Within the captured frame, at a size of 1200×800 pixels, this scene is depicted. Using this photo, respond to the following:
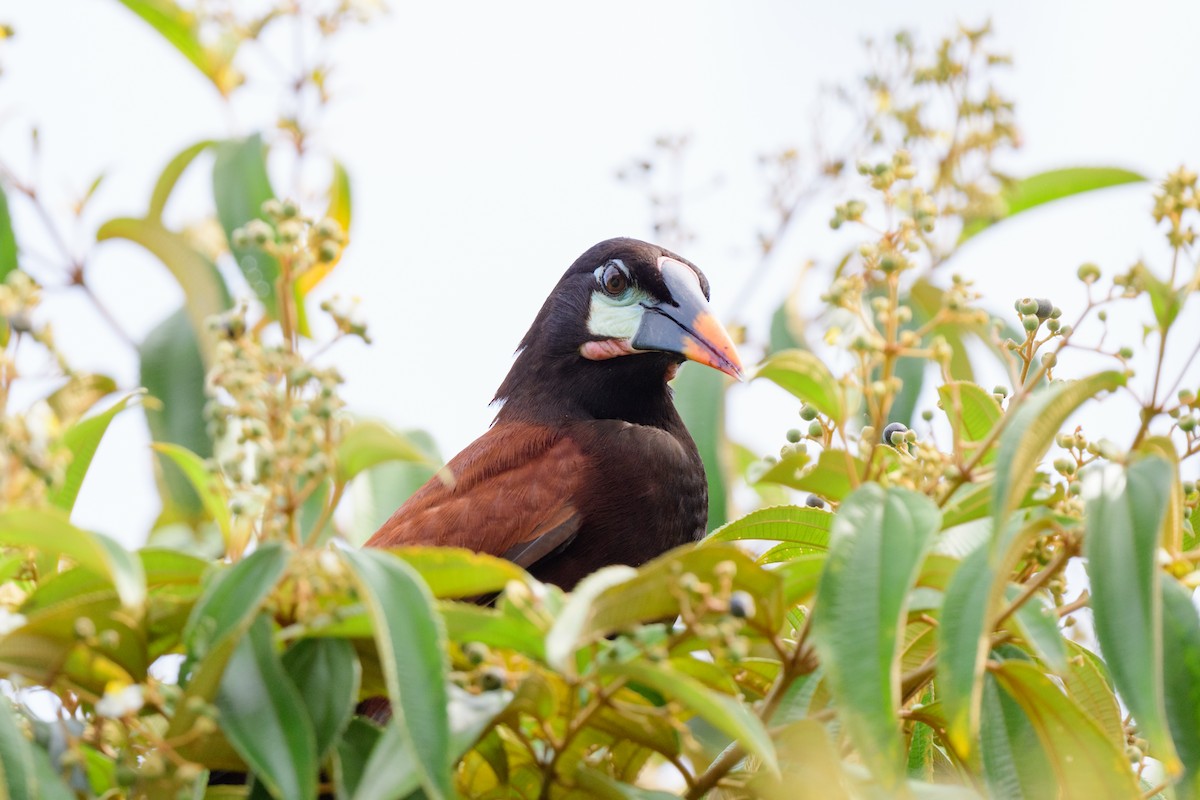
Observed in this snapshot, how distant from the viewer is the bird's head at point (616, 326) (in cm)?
277

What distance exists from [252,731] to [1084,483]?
0.72 m

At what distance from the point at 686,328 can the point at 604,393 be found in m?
0.27

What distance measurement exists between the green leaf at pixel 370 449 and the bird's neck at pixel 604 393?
1570 millimetres

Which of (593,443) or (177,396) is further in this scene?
(593,443)

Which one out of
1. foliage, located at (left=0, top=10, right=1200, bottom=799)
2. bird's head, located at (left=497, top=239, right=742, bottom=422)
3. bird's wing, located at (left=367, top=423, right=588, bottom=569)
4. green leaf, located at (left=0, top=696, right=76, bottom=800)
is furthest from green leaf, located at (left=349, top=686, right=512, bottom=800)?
bird's head, located at (left=497, top=239, right=742, bottom=422)

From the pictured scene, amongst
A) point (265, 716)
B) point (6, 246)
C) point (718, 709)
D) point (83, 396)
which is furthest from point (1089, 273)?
point (6, 246)

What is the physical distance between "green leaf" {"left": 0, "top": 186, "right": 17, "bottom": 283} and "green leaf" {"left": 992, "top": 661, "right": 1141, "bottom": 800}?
126cm

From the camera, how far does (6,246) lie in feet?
5.89

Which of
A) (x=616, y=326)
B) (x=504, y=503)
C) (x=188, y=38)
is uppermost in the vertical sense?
(x=188, y=38)

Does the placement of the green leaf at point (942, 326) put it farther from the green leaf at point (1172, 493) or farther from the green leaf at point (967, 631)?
the green leaf at point (967, 631)

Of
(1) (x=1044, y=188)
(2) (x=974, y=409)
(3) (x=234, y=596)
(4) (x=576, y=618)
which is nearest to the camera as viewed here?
(4) (x=576, y=618)

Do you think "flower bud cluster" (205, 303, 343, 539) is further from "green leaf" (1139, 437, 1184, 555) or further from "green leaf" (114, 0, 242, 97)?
"green leaf" (114, 0, 242, 97)

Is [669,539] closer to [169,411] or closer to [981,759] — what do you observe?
[169,411]

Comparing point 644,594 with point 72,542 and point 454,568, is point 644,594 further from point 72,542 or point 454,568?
point 72,542
